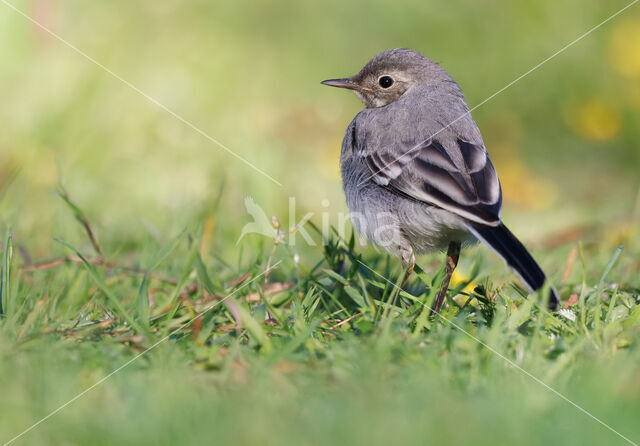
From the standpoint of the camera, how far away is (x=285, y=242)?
431 cm

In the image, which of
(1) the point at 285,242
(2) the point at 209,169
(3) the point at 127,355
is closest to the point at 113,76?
(2) the point at 209,169

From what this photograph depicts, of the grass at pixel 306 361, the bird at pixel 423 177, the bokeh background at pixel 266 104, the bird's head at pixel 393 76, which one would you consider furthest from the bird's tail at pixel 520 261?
the bokeh background at pixel 266 104

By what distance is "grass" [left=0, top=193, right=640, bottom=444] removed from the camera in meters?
2.38

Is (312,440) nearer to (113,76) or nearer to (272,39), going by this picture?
(113,76)

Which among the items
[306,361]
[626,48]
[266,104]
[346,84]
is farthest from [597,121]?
[306,361]

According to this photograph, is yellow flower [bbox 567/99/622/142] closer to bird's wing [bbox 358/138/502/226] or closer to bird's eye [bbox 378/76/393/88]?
bird's eye [bbox 378/76/393/88]

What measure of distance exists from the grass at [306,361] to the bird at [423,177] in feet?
0.76

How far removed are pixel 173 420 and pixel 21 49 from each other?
18.9 ft

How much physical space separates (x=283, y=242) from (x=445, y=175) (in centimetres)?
99

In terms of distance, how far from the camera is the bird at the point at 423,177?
3.74 meters

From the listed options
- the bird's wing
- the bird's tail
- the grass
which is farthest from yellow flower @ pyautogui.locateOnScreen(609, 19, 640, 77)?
the bird's tail

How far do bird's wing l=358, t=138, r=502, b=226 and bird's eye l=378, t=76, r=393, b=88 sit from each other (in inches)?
35.1

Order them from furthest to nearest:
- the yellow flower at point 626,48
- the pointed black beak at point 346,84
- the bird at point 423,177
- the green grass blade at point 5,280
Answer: the yellow flower at point 626,48 → the pointed black beak at point 346,84 → the bird at point 423,177 → the green grass blade at point 5,280

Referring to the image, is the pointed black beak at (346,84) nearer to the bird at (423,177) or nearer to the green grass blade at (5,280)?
the bird at (423,177)
